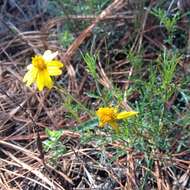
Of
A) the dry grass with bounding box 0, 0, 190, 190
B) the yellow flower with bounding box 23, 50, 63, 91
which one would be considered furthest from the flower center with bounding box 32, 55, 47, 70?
the dry grass with bounding box 0, 0, 190, 190

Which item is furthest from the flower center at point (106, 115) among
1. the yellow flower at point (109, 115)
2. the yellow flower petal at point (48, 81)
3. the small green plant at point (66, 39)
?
the small green plant at point (66, 39)

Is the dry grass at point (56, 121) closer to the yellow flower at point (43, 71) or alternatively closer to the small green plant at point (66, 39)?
the small green plant at point (66, 39)

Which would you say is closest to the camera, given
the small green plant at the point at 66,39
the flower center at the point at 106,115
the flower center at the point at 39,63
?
the flower center at the point at 106,115

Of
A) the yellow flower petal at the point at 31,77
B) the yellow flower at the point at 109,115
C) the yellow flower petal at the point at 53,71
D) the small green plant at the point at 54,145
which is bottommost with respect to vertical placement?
the small green plant at the point at 54,145

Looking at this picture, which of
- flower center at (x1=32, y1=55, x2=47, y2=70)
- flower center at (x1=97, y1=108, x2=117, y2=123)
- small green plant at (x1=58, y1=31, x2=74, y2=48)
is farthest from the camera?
small green plant at (x1=58, y1=31, x2=74, y2=48)

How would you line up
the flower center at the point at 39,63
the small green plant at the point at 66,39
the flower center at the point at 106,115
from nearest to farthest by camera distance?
the flower center at the point at 106,115, the flower center at the point at 39,63, the small green plant at the point at 66,39

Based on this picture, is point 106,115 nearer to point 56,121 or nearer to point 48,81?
point 48,81

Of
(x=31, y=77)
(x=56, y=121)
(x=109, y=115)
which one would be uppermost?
(x=31, y=77)

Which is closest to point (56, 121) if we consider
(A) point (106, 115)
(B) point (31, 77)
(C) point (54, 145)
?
(C) point (54, 145)

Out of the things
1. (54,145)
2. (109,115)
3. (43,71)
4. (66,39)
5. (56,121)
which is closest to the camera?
(109,115)

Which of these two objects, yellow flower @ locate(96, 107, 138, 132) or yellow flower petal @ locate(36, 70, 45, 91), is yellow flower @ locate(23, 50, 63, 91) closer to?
yellow flower petal @ locate(36, 70, 45, 91)
